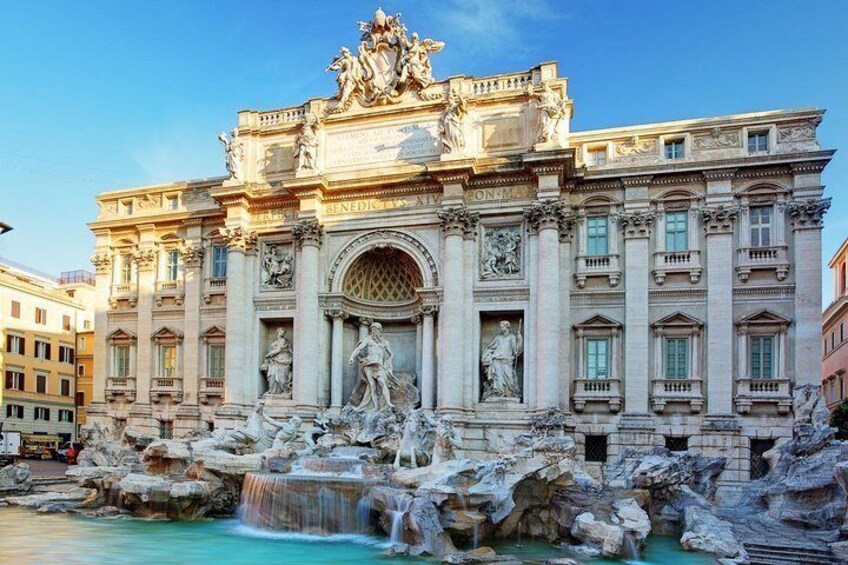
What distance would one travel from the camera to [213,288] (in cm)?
2691

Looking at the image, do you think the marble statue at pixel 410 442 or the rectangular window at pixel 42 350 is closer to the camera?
the marble statue at pixel 410 442

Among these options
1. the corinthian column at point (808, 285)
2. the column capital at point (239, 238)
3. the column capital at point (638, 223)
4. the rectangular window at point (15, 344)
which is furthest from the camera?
the rectangular window at point (15, 344)

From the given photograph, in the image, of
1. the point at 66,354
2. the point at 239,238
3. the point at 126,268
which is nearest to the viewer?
the point at 239,238

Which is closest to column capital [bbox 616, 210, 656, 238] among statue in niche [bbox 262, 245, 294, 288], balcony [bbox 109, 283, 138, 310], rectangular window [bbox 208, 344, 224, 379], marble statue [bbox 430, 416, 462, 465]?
marble statue [bbox 430, 416, 462, 465]

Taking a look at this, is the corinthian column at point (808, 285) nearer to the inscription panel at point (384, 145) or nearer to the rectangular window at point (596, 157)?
the rectangular window at point (596, 157)

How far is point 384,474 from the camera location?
1828cm

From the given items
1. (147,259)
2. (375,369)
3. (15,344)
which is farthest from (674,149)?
(15,344)

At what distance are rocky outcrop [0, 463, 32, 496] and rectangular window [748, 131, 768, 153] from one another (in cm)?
2531

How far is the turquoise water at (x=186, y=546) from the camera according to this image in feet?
44.1

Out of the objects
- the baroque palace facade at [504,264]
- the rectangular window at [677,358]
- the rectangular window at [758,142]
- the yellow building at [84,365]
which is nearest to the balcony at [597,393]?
the baroque palace facade at [504,264]

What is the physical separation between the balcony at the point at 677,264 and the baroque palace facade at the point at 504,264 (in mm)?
49

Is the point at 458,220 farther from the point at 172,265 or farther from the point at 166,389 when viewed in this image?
the point at 166,389

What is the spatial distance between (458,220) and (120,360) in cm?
1592

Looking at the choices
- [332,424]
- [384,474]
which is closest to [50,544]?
[384,474]
